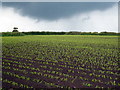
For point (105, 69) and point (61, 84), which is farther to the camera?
point (105, 69)

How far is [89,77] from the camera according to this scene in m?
7.77

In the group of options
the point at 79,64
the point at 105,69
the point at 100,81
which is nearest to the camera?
the point at 100,81

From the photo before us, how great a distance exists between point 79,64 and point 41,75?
9.95ft

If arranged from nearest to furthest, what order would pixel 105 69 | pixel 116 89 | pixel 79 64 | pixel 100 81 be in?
pixel 116 89
pixel 100 81
pixel 105 69
pixel 79 64

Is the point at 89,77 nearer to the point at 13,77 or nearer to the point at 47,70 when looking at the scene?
the point at 47,70

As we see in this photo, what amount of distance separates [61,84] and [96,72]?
253 cm

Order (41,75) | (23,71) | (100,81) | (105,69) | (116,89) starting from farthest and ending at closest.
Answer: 1. (105,69)
2. (23,71)
3. (41,75)
4. (100,81)
5. (116,89)

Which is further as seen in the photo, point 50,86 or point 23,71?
point 23,71

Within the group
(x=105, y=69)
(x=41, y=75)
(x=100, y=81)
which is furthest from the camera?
(x=105, y=69)

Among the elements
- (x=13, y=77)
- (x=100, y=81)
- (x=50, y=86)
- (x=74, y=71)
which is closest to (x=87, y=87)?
(x=100, y=81)

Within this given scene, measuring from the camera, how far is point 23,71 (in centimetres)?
852

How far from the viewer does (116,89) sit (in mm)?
6609

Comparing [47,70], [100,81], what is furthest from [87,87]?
[47,70]

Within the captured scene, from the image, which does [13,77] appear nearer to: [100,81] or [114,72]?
[100,81]
